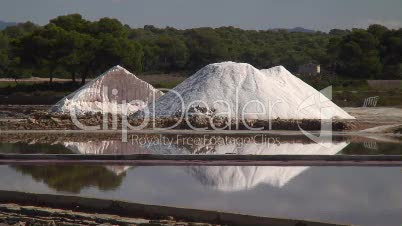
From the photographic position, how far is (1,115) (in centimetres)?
1972

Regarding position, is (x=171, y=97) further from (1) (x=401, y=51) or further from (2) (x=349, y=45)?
(1) (x=401, y=51)

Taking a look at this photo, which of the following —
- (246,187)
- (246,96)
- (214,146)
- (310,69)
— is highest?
(310,69)

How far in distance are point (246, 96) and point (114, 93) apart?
179 inches

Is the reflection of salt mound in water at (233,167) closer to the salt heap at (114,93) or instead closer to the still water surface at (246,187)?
Result: the still water surface at (246,187)

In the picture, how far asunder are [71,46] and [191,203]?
2099 cm

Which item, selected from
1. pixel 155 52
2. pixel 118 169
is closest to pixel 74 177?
pixel 118 169

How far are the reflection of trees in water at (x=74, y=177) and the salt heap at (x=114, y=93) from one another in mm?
9505

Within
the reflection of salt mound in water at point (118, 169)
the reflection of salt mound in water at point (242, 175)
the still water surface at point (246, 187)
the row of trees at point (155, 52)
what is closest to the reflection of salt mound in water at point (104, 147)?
the reflection of salt mound in water at point (118, 169)

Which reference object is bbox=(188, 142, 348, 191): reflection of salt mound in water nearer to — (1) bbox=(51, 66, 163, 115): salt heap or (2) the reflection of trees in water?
(2) the reflection of trees in water

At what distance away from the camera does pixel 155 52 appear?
1633 inches

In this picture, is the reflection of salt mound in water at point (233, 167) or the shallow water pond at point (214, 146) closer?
the reflection of salt mound in water at point (233, 167)

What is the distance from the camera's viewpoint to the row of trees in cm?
2738

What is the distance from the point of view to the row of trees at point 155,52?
27.4 metres

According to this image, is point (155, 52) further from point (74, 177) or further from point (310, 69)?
point (74, 177)
